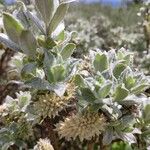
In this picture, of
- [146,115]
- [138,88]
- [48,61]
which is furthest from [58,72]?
[146,115]

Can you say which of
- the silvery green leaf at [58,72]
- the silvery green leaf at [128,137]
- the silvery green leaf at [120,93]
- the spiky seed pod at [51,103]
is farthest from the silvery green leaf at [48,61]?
the silvery green leaf at [128,137]

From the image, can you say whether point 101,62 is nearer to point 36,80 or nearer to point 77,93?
point 77,93

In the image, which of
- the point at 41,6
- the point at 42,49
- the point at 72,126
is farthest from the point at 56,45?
the point at 72,126

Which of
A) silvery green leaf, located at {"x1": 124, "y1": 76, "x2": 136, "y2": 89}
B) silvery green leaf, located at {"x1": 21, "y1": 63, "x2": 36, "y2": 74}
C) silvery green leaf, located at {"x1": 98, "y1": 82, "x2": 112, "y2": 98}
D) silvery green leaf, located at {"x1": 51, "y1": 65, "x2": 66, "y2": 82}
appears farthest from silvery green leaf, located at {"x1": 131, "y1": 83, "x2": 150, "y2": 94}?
silvery green leaf, located at {"x1": 21, "y1": 63, "x2": 36, "y2": 74}

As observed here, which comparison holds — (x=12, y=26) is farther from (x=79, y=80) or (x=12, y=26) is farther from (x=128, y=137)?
(x=128, y=137)

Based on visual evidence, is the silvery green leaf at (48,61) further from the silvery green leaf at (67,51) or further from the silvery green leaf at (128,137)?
the silvery green leaf at (128,137)
